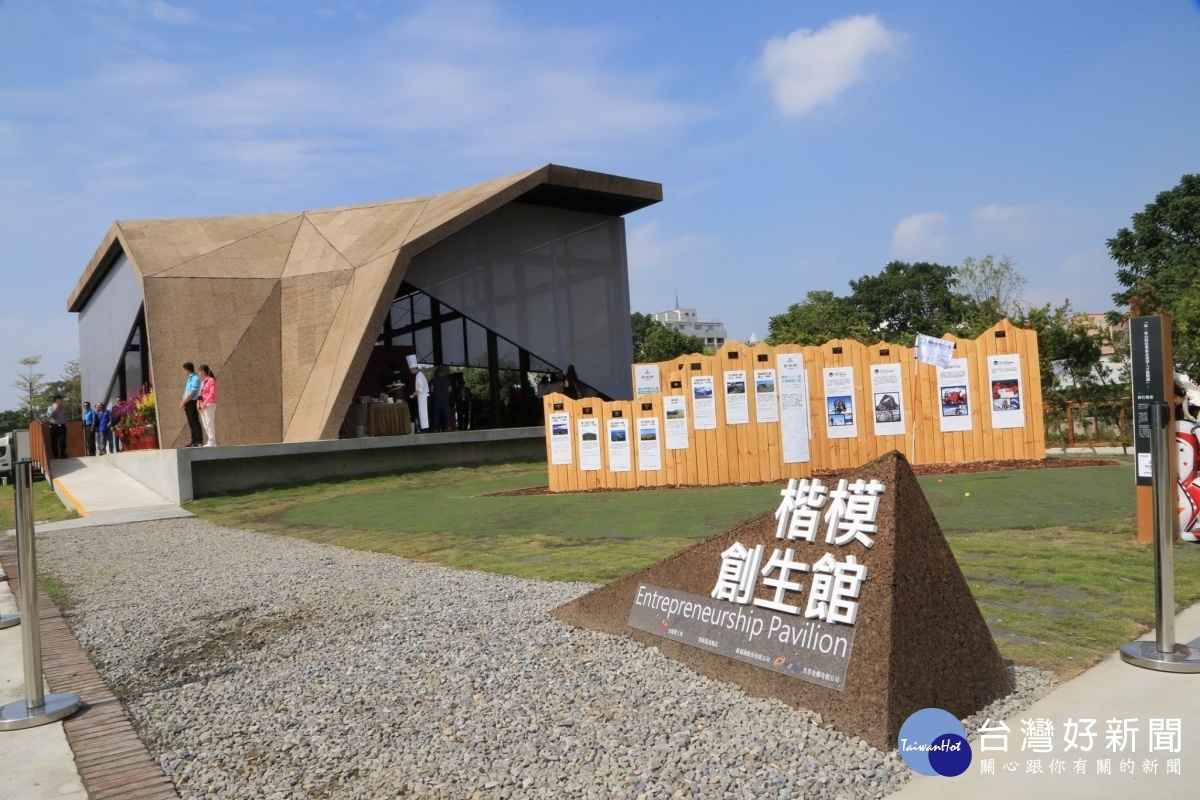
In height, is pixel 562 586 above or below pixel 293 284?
below

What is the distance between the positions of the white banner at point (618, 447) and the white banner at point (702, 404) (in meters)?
1.16

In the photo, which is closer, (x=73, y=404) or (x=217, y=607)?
(x=217, y=607)

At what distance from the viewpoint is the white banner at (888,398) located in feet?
44.8

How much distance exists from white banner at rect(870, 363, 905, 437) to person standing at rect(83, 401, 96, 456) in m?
22.3

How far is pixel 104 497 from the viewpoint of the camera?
16344 millimetres

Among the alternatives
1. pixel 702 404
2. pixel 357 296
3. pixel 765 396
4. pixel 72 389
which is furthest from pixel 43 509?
pixel 72 389

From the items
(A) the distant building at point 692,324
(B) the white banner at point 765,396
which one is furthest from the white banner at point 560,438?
(A) the distant building at point 692,324

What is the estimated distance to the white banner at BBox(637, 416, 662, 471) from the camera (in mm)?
14078

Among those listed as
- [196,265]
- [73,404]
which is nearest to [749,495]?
[196,265]

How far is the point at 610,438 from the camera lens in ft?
47.3

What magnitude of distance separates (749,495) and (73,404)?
53.8m

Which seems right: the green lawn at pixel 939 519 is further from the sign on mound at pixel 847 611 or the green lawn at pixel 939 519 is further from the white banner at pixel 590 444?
the white banner at pixel 590 444

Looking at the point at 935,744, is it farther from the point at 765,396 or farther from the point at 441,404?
the point at 441,404

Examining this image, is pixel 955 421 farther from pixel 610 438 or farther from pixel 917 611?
pixel 917 611
